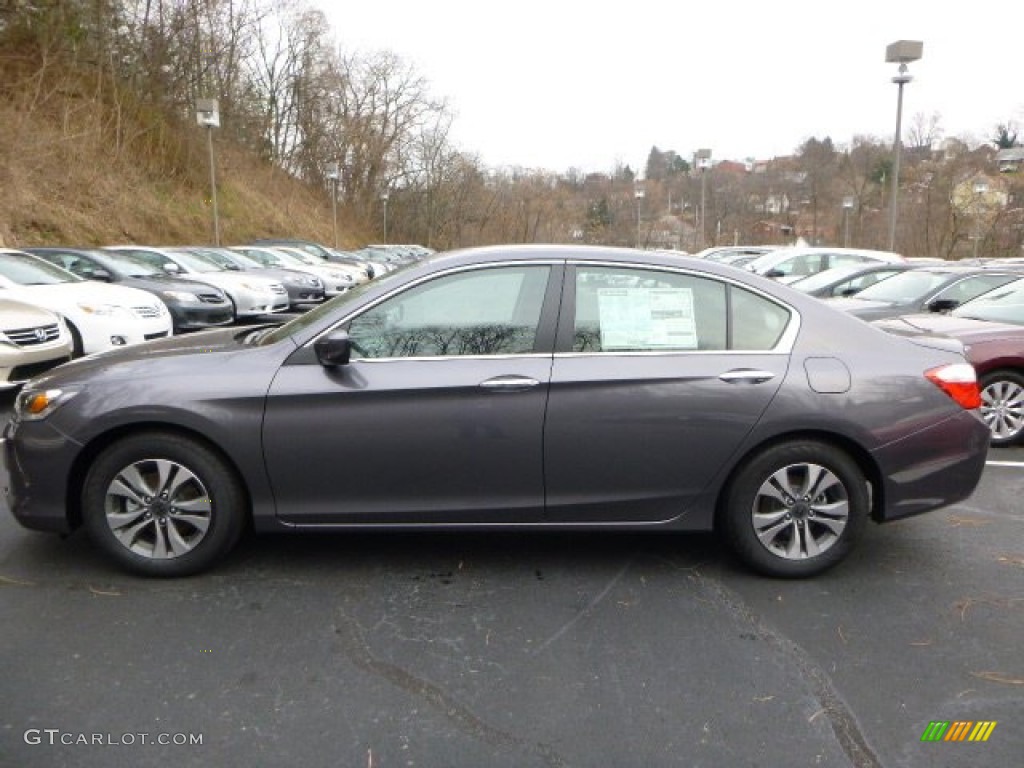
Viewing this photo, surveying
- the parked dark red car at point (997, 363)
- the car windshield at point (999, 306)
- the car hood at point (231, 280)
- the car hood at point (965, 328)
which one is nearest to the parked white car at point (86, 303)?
the car hood at point (231, 280)

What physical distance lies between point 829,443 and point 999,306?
4452 millimetres

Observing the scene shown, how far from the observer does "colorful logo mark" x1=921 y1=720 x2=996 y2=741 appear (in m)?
2.46

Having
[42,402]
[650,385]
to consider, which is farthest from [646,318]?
[42,402]

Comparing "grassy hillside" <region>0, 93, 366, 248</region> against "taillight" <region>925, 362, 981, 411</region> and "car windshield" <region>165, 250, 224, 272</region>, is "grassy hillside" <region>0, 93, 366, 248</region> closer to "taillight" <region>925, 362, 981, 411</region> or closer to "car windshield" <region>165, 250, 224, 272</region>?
"car windshield" <region>165, 250, 224, 272</region>

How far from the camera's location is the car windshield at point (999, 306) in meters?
6.47

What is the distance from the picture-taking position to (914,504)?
3564 mm

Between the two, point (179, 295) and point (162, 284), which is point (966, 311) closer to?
point (179, 295)

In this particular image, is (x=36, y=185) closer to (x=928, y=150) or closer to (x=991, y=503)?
(x=991, y=503)

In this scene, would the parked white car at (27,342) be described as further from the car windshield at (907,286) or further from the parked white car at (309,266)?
the parked white car at (309,266)

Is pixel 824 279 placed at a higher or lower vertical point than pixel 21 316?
higher

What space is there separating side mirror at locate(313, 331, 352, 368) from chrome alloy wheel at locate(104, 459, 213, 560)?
811 millimetres

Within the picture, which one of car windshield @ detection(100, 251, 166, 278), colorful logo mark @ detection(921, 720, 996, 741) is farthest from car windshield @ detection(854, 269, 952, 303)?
car windshield @ detection(100, 251, 166, 278)

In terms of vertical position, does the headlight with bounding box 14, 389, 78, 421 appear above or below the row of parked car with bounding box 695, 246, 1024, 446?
below

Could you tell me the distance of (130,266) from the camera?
12766 mm
